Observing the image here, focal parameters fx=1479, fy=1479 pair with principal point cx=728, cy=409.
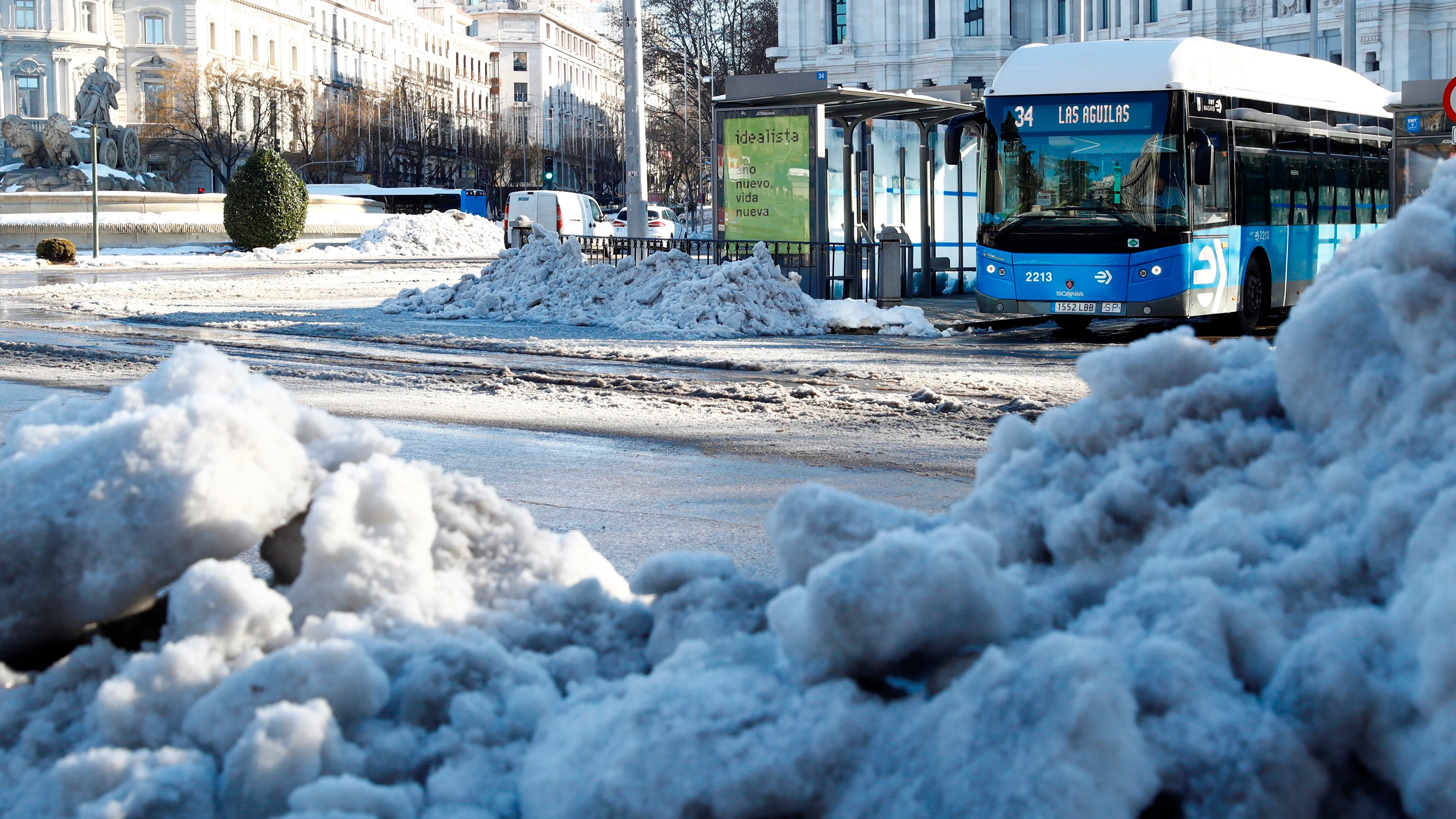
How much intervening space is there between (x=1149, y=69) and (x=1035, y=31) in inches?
2313

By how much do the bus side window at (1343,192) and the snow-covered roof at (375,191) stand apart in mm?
59341

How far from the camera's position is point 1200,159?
51.9 feet

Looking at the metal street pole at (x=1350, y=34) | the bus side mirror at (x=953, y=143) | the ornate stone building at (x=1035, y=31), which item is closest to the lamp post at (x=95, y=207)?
the bus side mirror at (x=953, y=143)

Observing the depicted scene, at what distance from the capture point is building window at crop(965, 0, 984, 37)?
70.6 m

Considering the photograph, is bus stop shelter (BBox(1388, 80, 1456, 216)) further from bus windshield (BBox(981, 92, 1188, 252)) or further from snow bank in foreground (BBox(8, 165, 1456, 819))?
snow bank in foreground (BBox(8, 165, 1456, 819))


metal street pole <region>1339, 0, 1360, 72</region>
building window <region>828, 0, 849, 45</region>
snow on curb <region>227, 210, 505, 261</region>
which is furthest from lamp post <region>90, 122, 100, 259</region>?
building window <region>828, 0, 849, 45</region>

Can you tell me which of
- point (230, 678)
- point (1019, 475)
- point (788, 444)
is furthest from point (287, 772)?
point (788, 444)

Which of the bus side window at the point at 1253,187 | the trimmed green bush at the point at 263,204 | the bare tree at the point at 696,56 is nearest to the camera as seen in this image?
the bus side window at the point at 1253,187

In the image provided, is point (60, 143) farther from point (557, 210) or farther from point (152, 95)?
point (152, 95)

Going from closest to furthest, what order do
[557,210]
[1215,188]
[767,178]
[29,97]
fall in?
[1215,188], [767,178], [557,210], [29,97]

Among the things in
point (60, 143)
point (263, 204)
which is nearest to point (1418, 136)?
point (263, 204)

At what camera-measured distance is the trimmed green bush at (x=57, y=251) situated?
3734 cm

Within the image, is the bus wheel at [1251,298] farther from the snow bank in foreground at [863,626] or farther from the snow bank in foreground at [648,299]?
the snow bank in foreground at [863,626]

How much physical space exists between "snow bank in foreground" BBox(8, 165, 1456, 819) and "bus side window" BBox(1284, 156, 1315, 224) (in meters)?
16.0
